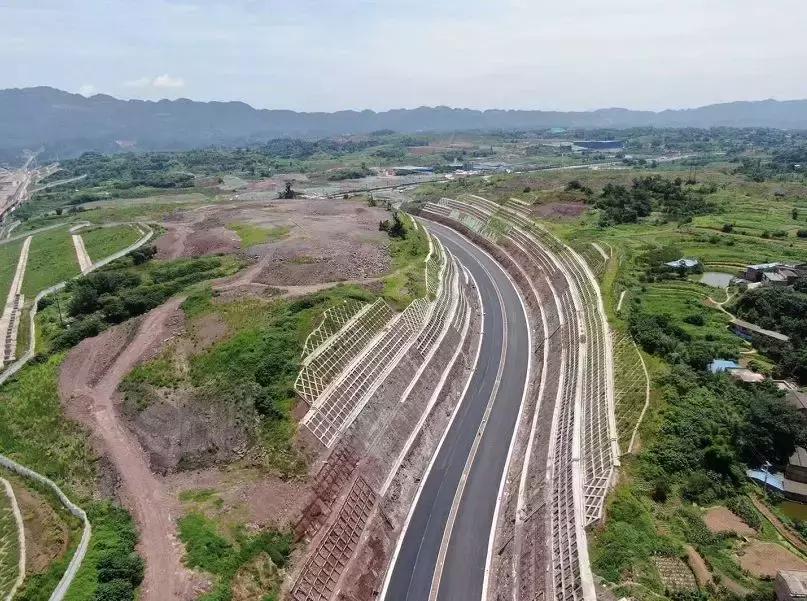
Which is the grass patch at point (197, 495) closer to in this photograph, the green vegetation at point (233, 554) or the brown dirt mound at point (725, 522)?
the green vegetation at point (233, 554)

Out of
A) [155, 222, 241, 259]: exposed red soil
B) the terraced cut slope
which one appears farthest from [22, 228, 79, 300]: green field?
the terraced cut slope

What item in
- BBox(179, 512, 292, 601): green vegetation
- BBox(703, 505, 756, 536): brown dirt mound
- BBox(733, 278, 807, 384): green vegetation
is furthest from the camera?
BBox(733, 278, 807, 384): green vegetation

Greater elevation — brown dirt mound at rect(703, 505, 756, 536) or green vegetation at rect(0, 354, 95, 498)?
green vegetation at rect(0, 354, 95, 498)

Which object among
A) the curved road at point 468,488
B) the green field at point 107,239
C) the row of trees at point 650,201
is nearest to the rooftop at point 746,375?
the curved road at point 468,488

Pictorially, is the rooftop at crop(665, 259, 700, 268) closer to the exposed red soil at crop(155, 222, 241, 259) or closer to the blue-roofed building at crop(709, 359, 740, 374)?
the blue-roofed building at crop(709, 359, 740, 374)

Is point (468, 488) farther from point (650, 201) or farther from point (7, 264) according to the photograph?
point (7, 264)

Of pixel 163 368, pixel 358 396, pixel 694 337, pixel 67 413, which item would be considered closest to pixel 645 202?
pixel 694 337
